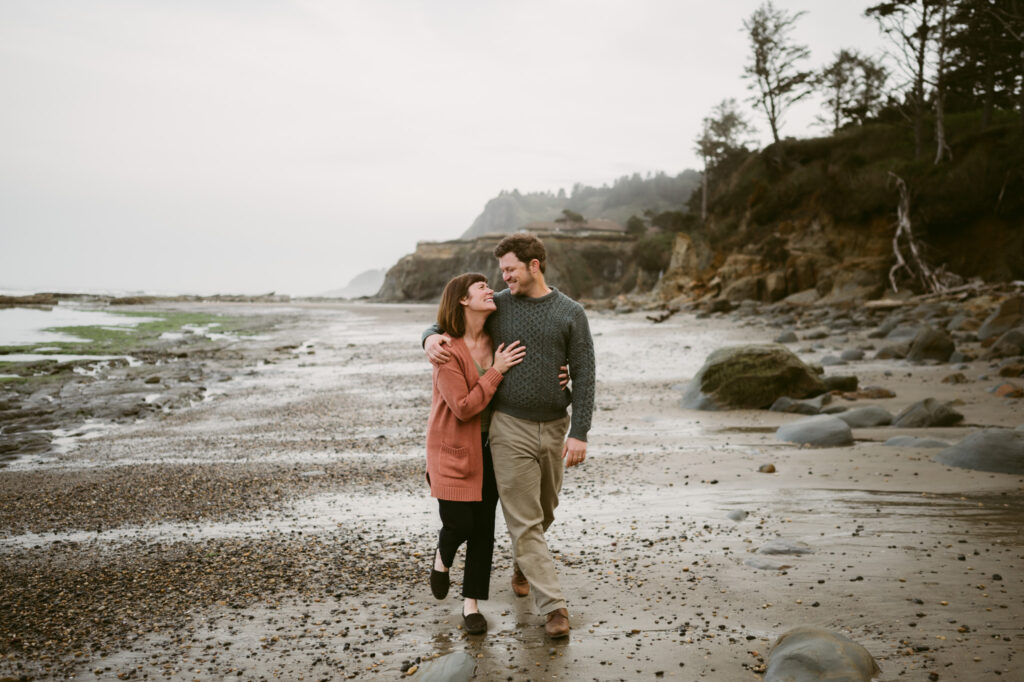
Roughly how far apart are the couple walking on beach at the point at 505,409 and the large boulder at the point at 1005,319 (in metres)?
14.3

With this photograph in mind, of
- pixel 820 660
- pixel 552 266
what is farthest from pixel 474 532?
pixel 552 266

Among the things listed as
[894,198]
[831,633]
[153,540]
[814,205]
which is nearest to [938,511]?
[831,633]

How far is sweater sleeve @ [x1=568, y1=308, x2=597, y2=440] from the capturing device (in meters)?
4.14

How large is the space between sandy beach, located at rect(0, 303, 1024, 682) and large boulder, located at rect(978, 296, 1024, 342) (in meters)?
7.02

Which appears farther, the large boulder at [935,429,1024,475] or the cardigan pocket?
the large boulder at [935,429,1024,475]

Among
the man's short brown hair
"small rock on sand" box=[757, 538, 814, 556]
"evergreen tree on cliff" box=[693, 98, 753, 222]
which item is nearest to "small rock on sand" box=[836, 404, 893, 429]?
"small rock on sand" box=[757, 538, 814, 556]

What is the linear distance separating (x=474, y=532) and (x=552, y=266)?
7692 cm

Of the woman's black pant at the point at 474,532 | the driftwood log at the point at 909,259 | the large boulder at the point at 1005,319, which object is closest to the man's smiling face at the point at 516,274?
the woman's black pant at the point at 474,532

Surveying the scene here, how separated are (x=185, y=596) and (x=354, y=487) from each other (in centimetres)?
264

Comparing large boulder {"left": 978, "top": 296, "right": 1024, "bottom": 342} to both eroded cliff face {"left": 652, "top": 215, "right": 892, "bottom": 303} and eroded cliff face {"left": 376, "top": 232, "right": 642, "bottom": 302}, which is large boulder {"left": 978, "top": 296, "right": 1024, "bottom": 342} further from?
eroded cliff face {"left": 376, "top": 232, "right": 642, "bottom": 302}

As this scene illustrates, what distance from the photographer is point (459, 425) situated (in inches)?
159

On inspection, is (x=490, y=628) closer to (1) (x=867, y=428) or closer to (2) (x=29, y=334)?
(1) (x=867, y=428)

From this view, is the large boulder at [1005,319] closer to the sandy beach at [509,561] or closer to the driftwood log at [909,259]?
the sandy beach at [509,561]

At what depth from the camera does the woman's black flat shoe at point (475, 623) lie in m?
3.91
